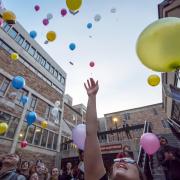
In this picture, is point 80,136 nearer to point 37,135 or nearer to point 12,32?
point 37,135

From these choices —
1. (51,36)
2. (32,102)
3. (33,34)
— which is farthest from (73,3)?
(32,102)

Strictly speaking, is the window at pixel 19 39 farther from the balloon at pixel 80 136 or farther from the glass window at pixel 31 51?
the balloon at pixel 80 136

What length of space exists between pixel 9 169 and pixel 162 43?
3.14m

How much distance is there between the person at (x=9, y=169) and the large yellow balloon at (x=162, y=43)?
9.11 ft

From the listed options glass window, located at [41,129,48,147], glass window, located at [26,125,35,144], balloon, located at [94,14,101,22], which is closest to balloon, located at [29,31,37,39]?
balloon, located at [94,14,101,22]

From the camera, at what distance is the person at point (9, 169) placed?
2.44m

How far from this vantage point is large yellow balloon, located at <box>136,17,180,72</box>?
193 cm

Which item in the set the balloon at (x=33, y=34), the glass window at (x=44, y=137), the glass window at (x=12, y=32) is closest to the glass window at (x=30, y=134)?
the glass window at (x=44, y=137)

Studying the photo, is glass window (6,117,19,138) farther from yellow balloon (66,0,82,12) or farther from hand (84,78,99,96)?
hand (84,78,99,96)

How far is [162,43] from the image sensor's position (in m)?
1.96

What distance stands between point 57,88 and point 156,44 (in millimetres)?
18089

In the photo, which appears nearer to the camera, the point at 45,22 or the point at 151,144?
the point at 151,144

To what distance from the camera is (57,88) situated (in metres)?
19.3

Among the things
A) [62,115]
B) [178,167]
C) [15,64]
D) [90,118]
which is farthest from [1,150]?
[90,118]
